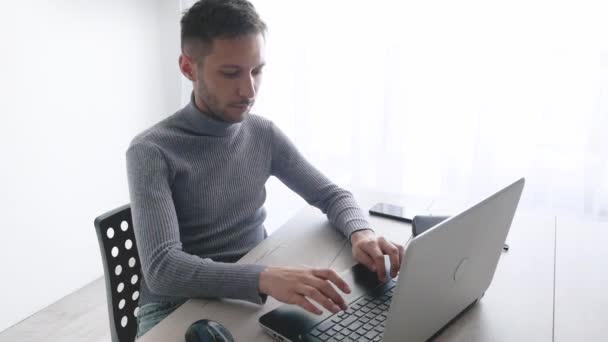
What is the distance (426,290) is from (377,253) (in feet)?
1.05

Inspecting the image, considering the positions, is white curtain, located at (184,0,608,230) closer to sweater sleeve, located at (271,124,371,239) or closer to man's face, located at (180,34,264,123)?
sweater sleeve, located at (271,124,371,239)

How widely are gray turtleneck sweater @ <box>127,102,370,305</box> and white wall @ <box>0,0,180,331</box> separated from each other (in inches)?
43.0

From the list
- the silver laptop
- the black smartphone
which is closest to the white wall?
the black smartphone

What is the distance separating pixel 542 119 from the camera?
6.59 feet

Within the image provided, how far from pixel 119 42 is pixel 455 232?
2.10m

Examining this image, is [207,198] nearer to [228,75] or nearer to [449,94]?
[228,75]

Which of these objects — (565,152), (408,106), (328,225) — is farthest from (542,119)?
(328,225)

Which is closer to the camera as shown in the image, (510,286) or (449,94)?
(510,286)

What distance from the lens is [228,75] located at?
111 cm

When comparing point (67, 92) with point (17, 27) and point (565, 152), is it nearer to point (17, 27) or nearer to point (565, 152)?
point (17, 27)

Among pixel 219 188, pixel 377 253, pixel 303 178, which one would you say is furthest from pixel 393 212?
pixel 219 188

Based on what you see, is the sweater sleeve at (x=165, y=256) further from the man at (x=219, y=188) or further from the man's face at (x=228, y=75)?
the man's face at (x=228, y=75)

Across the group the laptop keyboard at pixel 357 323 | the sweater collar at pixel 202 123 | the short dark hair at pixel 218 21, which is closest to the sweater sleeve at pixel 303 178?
the sweater collar at pixel 202 123

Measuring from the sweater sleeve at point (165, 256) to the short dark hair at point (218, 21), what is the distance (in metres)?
0.28
